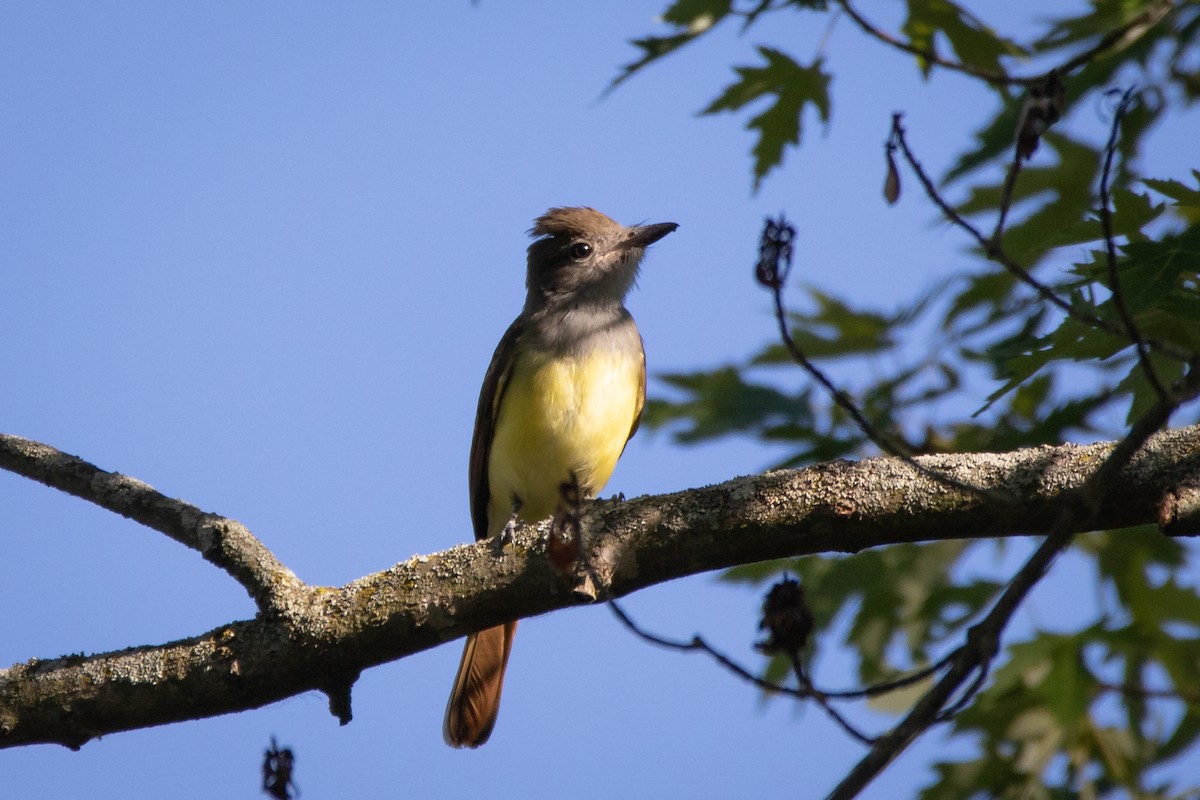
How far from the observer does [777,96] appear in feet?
16.5

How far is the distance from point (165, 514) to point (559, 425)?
220 cm

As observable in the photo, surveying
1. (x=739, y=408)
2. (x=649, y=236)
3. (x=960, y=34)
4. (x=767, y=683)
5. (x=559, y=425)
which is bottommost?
(x=767, y=683)

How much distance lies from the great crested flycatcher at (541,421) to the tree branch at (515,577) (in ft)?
6.20

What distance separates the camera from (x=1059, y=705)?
3695 mm

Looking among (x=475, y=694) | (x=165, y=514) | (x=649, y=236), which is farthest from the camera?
(x=649, y=236)

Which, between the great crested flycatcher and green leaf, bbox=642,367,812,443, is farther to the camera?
the great crested flycatcher

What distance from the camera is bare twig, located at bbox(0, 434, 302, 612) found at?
154 inches

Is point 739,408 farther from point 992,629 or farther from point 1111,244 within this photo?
point 1111,244

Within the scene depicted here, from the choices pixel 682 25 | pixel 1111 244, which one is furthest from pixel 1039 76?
pixel 682 25

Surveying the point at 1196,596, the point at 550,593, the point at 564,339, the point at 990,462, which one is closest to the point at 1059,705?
the point at 990,462

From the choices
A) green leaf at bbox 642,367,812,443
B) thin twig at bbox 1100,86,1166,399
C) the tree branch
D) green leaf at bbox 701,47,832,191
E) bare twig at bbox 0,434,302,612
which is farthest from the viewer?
green leaf at bbox 701,47,832,191

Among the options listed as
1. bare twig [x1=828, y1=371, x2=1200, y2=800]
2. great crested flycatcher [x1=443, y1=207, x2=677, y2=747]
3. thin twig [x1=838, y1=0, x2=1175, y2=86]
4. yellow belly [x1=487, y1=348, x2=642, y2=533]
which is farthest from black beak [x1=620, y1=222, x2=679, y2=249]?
bare twig [x1=828, y1=371, x2=1200, y2=800]

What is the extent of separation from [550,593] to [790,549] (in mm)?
718

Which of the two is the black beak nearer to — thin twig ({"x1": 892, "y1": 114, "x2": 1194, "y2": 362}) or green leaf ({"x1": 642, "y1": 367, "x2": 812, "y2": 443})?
green leaf ({"x1": 642, "y1": 367, "x2": 812, "y2": 443})
